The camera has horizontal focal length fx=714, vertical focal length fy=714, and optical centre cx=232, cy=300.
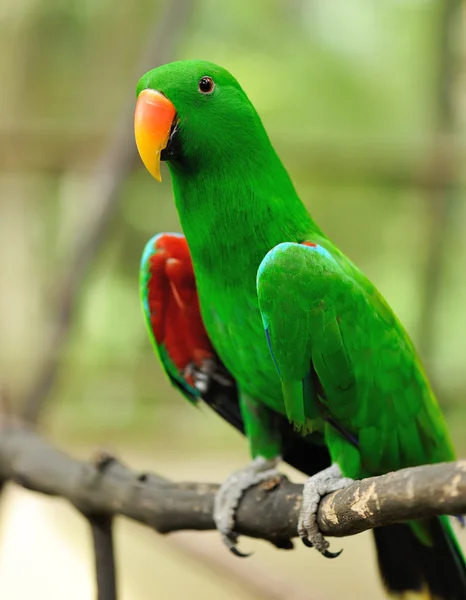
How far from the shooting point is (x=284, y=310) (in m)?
0.87

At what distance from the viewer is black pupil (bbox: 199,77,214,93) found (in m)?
0.90

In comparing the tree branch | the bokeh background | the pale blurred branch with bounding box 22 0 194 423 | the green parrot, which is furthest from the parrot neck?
the bokeh background

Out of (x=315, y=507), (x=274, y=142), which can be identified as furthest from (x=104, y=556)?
(x=274, y=142)

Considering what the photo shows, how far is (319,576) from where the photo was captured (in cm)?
251

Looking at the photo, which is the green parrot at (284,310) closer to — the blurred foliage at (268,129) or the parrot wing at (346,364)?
the parrot wing at (346,364)

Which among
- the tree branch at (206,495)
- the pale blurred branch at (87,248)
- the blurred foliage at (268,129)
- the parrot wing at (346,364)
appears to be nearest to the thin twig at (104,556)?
the tree branch at (206,495)

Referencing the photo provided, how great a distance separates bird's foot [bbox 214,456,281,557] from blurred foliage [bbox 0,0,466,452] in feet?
6.04

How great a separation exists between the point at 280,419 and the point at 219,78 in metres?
0.56

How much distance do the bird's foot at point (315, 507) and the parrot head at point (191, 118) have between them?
1.45 feet

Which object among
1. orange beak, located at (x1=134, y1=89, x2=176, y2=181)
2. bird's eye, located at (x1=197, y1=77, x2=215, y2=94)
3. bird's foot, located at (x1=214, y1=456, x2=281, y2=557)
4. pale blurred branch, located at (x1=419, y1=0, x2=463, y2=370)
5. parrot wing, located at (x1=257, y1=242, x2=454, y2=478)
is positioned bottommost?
bird's foot, located at (x1=214, y1=456, x2=281, y2=557)

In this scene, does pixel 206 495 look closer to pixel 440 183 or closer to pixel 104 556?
pixel 104 556

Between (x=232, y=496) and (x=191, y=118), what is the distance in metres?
0.57

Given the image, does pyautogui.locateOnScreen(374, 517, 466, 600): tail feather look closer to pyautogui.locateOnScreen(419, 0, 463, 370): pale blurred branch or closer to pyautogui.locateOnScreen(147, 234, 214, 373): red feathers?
pyautogui.locateOnScreen(147, 234, 214, 373): red feathers

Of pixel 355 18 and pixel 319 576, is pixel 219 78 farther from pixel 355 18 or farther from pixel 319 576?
pixel 355 18
